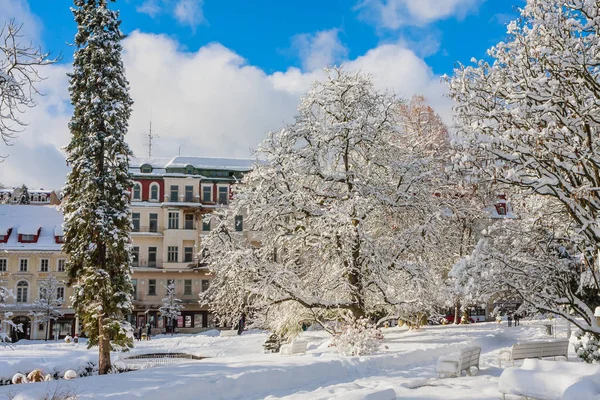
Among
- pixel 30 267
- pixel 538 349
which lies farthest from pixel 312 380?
pixel 30 267

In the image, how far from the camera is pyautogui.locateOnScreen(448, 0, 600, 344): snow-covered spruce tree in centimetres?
1195

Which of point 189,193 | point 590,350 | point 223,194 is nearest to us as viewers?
point 590,350

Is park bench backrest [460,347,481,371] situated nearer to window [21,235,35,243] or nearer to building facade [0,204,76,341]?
building facade [0,204,76,341]

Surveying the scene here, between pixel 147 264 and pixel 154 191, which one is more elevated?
pixel 154 191

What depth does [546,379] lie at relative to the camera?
1034 centimetres

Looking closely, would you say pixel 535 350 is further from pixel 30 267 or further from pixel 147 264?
pixel 30 267

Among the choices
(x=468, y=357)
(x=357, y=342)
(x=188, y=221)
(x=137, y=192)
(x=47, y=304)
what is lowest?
(x=468, y=357)

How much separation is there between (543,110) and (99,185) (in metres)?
19.0

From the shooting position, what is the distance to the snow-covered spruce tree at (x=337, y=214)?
21578 mm

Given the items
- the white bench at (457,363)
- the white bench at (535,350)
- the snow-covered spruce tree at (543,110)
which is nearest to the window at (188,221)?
the white bench at (535,350)

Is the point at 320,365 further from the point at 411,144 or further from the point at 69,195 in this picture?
the point at 69,195

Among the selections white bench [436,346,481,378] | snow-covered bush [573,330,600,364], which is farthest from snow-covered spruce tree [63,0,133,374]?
snow-covered bush [573,330,600,364]

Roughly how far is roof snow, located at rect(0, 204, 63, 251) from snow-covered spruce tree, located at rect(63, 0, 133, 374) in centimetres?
3173

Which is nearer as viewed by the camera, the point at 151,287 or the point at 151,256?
the point at 151,287
